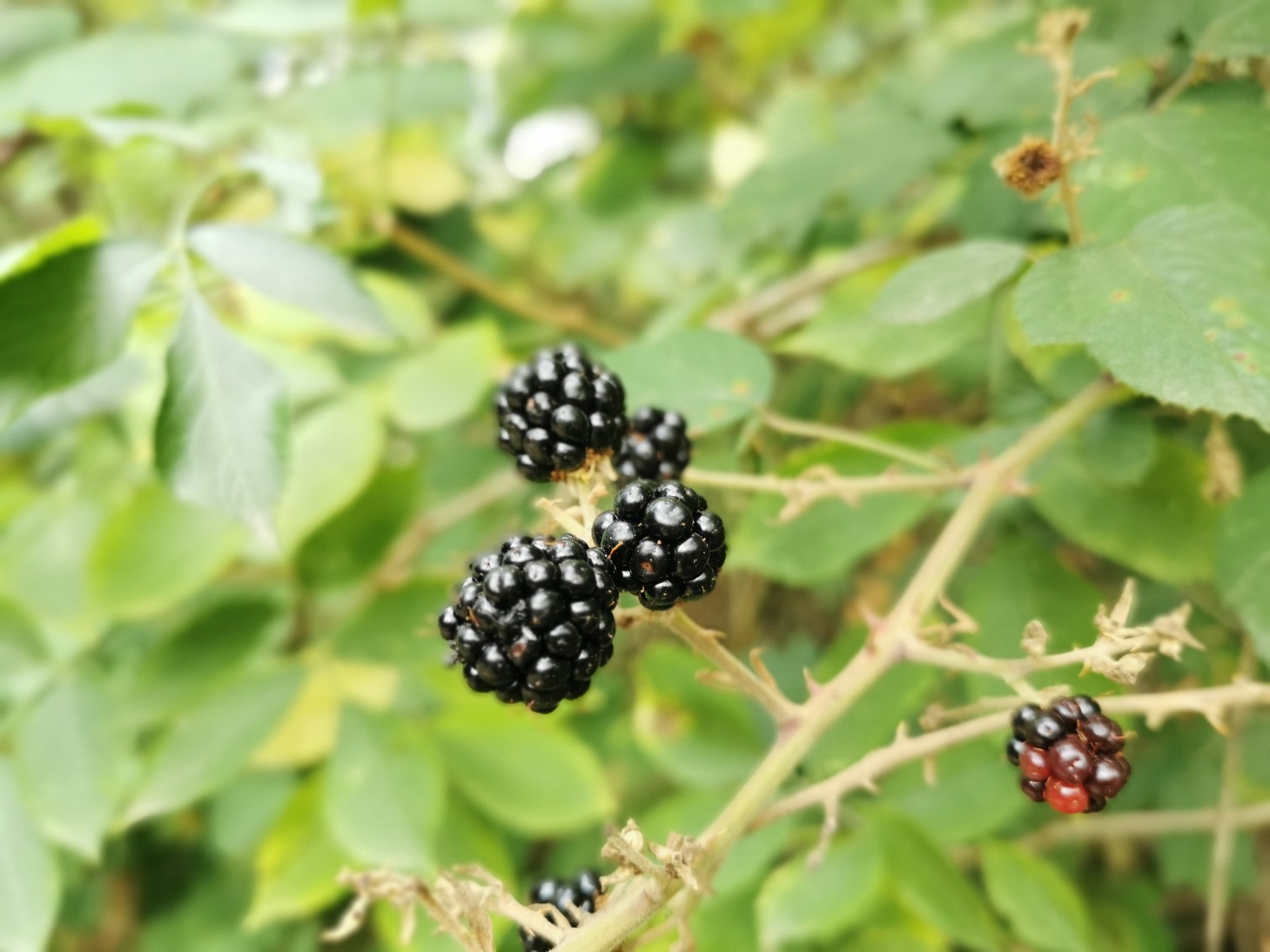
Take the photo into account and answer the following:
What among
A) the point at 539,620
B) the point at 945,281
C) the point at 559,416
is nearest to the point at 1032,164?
the point at 945,281

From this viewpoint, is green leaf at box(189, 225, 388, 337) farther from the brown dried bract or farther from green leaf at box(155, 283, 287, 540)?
the brown dried bract

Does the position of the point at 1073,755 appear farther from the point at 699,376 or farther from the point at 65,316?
the point at 65,316

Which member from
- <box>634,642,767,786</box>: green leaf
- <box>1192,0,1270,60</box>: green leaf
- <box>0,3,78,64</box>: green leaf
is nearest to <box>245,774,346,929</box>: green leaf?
<box>634,642,767,786</box>: green leaf

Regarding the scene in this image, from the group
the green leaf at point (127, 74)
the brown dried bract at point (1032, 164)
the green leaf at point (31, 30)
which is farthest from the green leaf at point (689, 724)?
the green leaf at point (31, 30)

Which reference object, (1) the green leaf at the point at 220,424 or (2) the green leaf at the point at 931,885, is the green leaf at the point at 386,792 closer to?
(1) the green leaf at the point at 220,424

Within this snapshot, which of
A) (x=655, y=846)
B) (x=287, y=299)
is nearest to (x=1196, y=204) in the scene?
(x=655, y=846)
